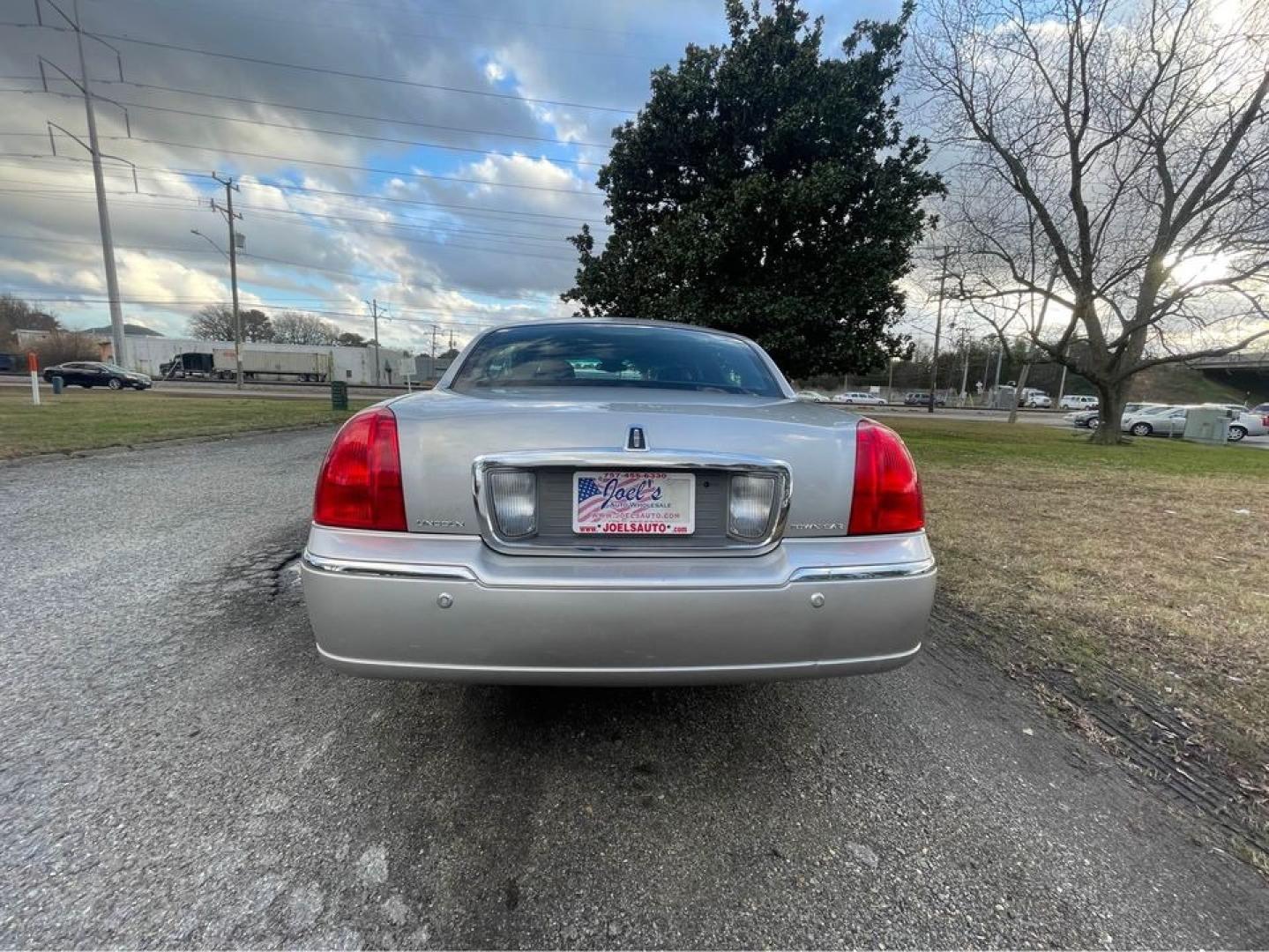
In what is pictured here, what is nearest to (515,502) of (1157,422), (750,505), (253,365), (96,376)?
(750,505)

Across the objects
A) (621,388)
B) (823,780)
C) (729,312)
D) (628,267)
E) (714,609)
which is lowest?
(823,780)

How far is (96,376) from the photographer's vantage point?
32312mm

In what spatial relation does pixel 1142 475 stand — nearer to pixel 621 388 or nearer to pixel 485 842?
pixel 621 388

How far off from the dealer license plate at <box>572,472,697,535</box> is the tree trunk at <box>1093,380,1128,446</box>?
2156 cm

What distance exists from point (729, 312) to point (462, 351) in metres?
11.6

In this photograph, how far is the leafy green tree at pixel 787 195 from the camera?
13055 mm

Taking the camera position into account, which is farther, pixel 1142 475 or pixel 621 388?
pixel 1142 475

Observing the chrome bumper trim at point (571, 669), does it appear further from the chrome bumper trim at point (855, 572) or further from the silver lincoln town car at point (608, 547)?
the chrome bumper trim at point (855, 572)

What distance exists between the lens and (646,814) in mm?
1764

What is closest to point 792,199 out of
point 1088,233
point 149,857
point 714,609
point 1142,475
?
point 1142,475

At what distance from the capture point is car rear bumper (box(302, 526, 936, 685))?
1.64 m

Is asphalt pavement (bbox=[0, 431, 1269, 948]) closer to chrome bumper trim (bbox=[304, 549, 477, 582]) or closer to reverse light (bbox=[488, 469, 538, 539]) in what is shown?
chrome bumper trim (bbox=[304, 549, 477, 582])

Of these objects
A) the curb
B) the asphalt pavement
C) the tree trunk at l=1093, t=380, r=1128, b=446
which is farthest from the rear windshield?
the tree trunk at l=1093, t=380, r=1128, b=446

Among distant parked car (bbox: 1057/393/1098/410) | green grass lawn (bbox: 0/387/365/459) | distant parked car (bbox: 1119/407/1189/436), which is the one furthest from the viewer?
distant parked car (bbox: 1057/393/1098/410)
